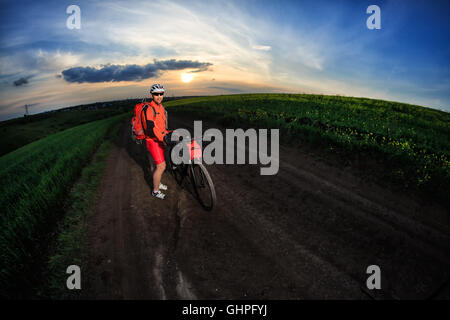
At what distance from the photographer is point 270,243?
3271 millimetres

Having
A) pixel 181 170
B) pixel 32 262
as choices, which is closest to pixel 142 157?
pixel 181 170

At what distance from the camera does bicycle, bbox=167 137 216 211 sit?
160 inches

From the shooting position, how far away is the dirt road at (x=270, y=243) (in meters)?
2.55

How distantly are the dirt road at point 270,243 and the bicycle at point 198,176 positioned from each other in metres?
0.23

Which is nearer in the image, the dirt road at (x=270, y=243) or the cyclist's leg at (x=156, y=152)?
the dirt road at (x=270, y=243)

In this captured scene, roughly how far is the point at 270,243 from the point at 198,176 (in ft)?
7.57

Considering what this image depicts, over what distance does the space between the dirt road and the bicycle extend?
23 cm

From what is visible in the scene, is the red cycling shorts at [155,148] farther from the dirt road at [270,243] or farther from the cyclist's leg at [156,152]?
the dirt road at [270,243]

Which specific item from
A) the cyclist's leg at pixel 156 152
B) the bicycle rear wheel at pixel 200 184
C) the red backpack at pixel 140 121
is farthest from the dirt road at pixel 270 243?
the red backpack at pixel 140 121

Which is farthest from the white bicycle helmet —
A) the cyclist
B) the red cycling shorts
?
the red cycling shorts

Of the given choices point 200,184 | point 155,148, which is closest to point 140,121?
point 155,148

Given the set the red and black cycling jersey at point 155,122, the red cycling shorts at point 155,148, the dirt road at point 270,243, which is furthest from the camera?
the red cycling shorts at point 155,148

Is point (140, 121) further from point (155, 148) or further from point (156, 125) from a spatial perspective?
point (155, 148)
